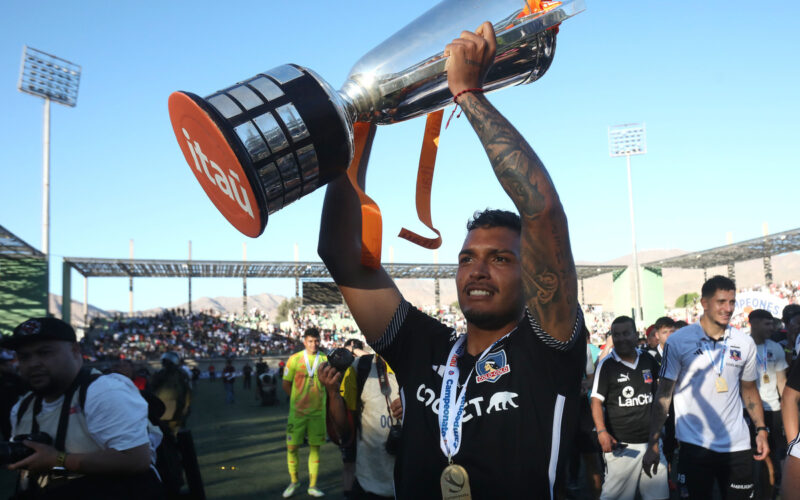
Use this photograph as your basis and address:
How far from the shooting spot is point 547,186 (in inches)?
65.6

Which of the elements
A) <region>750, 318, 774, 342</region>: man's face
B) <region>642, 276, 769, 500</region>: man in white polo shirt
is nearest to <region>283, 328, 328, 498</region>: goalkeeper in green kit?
<region>642, 276, 769, 500</region>: man in white polo shirt

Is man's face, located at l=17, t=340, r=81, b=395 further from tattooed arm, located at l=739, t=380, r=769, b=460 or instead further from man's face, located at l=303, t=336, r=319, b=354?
tattooed arm, located at l=739, t=380, r=769, b=460

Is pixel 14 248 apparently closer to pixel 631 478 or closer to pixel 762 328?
pixel 631 478

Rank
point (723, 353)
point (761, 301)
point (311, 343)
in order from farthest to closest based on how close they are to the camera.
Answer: point (761, 301) → point (311, 343) → point (723, 353)

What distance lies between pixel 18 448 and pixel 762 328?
25.6ft

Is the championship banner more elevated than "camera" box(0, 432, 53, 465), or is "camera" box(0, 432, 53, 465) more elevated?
the championship banner

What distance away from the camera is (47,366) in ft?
10.9

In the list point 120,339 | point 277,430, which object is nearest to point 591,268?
point 120,339

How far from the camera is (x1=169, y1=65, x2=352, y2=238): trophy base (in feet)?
5.24

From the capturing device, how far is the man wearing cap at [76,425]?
10.3 feet

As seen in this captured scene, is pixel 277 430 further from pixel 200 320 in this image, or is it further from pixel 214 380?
pixel 200 320

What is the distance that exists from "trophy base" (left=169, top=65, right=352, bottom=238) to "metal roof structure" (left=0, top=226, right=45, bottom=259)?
26293mm

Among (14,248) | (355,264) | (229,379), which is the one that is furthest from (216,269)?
(355,264)

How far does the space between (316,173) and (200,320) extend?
44.7 metres
